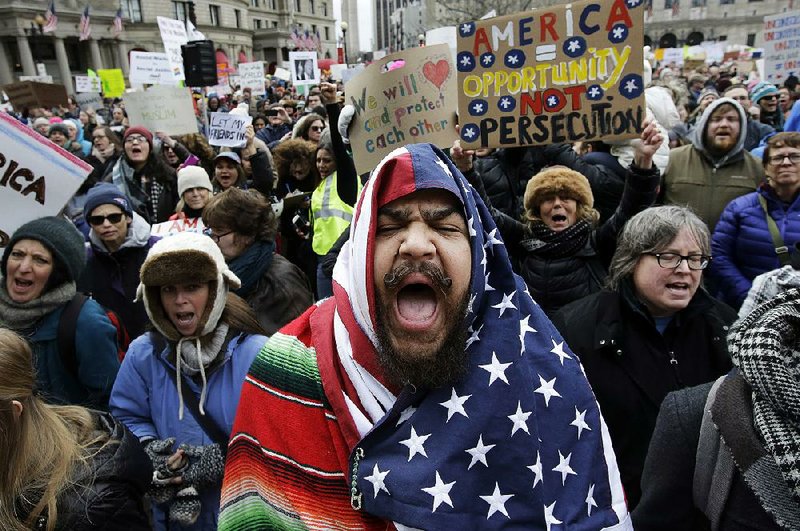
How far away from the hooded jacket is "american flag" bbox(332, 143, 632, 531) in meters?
2.66

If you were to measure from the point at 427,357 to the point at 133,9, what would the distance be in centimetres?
6447

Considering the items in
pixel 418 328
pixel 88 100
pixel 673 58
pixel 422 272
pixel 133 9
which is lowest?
pixel 418 328

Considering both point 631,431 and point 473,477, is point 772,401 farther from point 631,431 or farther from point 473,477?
point 631,431

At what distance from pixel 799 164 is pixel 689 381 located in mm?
1994

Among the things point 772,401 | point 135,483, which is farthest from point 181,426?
point 772,401

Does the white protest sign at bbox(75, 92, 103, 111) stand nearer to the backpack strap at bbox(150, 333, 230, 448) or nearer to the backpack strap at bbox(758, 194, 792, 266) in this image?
the backpack strap at bbox(150, 333, 230, 448)

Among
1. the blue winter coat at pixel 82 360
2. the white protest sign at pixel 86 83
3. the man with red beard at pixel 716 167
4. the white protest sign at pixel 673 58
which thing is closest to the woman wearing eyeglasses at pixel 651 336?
the man with red beard at pixel 716 167

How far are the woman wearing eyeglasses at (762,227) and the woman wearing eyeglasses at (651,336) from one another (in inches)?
52.6

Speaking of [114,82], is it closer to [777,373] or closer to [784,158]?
[784,158]

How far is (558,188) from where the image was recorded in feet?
10.8

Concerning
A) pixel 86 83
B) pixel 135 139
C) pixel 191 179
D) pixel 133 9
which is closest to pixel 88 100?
pixel 86 83

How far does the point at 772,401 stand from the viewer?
1.28 meters

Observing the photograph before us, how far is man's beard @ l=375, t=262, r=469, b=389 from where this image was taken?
1.42 m

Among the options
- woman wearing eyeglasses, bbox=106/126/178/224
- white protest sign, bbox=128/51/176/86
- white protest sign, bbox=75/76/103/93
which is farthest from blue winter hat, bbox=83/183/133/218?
white protest sign, bbox=75/76/103/93
